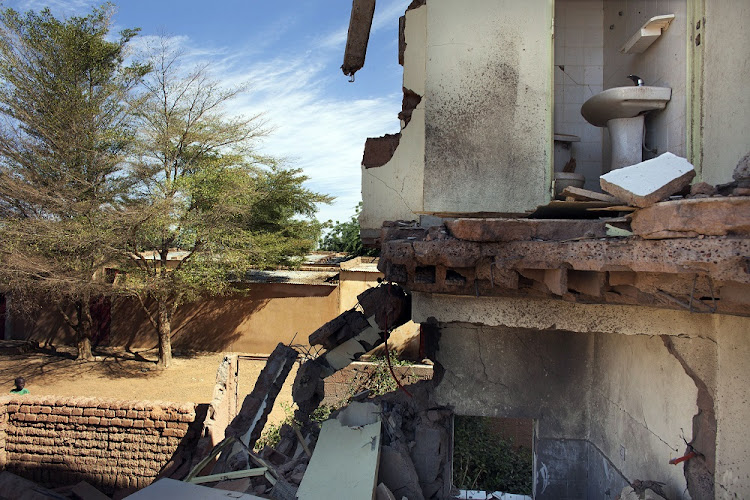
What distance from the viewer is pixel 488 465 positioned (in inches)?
281

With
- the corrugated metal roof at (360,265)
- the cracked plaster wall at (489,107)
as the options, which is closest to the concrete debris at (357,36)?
the cracked plaster wall at (489,107)

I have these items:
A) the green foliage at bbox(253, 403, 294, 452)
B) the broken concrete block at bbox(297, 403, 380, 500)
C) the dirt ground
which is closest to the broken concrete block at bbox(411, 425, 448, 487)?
the broken concrete block at bbox(297, 403, 380, 500)

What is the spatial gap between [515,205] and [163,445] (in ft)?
19.0

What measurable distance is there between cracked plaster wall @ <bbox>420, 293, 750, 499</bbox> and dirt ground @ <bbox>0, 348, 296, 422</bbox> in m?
6.37

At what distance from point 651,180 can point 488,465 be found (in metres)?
5.62

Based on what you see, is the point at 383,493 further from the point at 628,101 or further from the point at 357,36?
the point at 357,36

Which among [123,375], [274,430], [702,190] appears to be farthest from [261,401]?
[123,375]

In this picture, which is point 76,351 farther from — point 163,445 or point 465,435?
point 465,435

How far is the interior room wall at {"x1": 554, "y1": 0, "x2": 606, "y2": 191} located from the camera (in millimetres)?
5855

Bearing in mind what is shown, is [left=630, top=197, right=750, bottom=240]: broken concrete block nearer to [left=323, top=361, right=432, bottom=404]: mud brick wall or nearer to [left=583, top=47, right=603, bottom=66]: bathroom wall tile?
[left=583, top=47, right=603, bottom=66]: bathroom wall tile

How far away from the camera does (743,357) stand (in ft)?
9.67

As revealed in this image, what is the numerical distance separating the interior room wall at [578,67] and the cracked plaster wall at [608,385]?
2.18 metres

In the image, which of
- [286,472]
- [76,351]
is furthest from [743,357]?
[76,351]

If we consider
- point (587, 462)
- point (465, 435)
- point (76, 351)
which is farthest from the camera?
point (76, 351)
